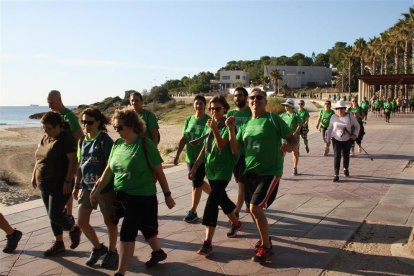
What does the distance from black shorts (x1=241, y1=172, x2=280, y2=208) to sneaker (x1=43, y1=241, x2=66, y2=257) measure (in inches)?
86.9

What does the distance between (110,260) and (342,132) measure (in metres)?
5.82

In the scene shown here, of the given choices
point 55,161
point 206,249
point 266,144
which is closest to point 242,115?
point 266,144

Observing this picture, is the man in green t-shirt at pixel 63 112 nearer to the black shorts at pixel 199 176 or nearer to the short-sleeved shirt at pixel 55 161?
the short-sleeved shirt at pixel 55 161

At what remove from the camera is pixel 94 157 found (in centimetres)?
428

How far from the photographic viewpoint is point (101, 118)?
4.35 meters

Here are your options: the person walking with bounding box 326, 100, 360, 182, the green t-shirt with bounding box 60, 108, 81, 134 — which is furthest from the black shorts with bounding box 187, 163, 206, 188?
the person walking with bounding box 326, 100, 360, 182

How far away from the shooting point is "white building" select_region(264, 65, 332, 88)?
102m

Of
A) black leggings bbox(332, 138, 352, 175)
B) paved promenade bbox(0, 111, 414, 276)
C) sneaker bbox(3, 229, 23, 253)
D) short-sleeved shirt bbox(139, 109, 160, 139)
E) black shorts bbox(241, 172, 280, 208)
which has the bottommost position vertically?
paved promenade bbox(0, 111, 414, 276)

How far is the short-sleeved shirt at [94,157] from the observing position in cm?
425

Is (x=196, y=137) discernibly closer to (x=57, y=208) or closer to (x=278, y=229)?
(x=278, y=229)

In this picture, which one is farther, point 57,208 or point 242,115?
point 242,115

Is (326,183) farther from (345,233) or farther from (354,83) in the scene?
(354,83)

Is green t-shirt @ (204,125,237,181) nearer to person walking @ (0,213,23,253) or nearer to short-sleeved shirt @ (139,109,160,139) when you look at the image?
short-sleeved shirt @ (139,109,160,139)

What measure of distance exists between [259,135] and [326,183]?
4375 mm
